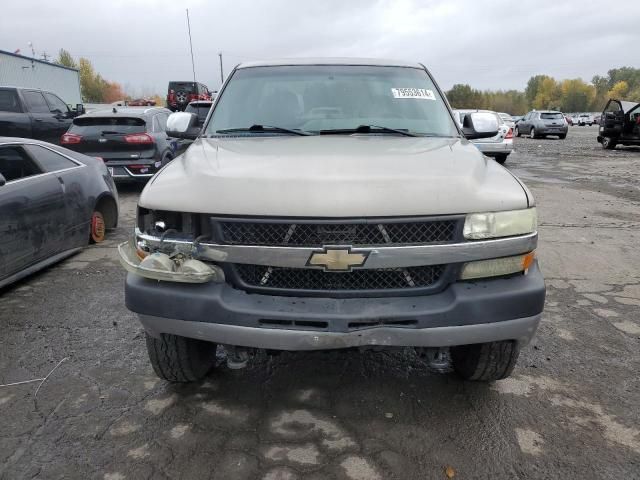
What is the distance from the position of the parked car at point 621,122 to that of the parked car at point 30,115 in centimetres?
1759

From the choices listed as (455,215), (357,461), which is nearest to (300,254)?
(455,215)

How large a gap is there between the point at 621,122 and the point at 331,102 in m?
18.3

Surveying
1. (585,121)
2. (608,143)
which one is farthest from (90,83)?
(608,143)

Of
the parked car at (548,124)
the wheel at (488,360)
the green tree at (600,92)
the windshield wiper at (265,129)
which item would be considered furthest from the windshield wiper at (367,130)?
the green tree at (600,92)

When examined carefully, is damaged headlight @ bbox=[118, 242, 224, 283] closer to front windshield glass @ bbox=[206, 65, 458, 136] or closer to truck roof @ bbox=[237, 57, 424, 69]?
front windshield glass @ bbox=[206, 65, 458, 136]

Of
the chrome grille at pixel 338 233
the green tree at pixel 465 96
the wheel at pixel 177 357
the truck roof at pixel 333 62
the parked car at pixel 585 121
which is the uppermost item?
the truck roof at pixel 333 62

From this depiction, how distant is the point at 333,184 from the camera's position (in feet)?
7.52

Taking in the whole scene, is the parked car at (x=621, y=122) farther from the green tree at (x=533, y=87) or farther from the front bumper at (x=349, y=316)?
the green tree at (x=533, y=87)

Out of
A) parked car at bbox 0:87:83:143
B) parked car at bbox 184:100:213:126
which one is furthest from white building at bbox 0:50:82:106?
parked car at bbox 184:100:213:126

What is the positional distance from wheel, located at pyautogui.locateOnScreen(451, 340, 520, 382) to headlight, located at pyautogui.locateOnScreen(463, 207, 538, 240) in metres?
0.59

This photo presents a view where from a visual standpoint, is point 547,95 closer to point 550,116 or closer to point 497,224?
point 550,116

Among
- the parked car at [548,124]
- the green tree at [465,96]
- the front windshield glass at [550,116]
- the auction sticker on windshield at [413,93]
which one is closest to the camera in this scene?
the auction sticker on windshield at [413,93]

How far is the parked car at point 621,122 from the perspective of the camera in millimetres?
17438

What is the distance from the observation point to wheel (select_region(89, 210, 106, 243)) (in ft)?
19.3
